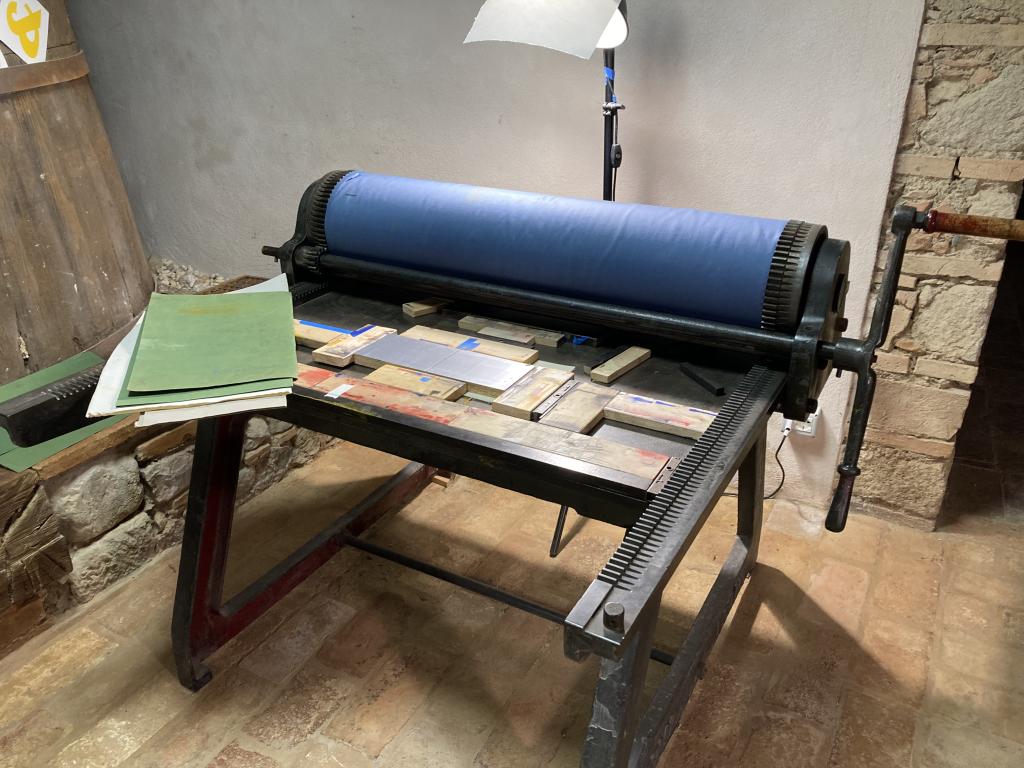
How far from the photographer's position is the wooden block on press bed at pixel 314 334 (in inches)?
63.7

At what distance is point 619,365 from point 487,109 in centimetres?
121

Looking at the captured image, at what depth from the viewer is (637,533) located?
3.45 feet

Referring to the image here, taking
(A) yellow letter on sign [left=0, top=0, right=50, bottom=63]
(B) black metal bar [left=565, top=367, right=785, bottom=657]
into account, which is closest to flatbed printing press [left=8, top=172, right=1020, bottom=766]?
(B) black metal bar [left=565, top=367, right=785, bottom=657]

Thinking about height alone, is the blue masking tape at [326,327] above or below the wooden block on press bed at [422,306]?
above

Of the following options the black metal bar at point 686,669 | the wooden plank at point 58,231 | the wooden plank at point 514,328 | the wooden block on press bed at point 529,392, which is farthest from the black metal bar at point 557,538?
the wooden plank at point 58,231

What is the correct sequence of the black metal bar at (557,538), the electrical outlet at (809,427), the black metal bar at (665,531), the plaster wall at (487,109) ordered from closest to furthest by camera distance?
the black metal bar at (665,531)
the plaster wall at (487,109)
the black metal bar at (557,538)
the electrical outlet at (809,427)

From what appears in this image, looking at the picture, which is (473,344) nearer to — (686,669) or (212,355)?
(212,355)

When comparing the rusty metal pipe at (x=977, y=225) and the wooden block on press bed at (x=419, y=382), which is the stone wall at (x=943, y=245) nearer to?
the rusty metal pipe at (x=977, y=225)

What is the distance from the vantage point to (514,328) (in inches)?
66.7

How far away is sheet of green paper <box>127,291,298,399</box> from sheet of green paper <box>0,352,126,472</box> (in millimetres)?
527

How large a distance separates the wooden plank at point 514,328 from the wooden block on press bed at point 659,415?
0.28 meters

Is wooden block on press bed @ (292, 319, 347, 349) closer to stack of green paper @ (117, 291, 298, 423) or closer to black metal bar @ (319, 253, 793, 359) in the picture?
stack of green paper @ (117, 291, 298, 423)

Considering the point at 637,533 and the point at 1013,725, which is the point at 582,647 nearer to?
the point at 637,533

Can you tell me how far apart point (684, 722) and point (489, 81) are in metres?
1.79
